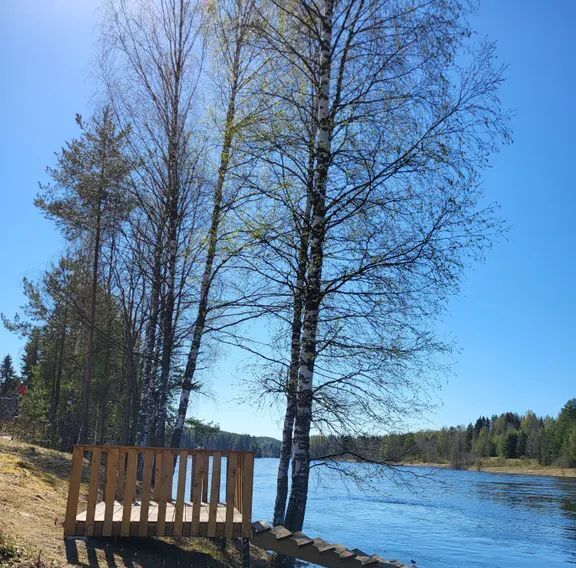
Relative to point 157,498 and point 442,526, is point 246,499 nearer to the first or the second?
point 157,498

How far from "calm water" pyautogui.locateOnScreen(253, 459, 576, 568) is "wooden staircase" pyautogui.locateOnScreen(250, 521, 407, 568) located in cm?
108

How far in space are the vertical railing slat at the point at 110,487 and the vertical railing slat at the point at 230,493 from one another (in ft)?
4.48

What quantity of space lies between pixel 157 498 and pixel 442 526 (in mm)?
21194

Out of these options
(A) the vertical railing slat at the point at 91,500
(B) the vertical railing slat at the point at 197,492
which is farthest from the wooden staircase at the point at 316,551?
(A) the vertical railing slat at the point at 91,500

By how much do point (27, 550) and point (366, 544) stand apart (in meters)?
14.6

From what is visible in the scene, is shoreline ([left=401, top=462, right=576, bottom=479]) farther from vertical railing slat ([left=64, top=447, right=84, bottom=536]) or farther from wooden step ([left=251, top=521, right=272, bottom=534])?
vertical railing slat ([left=64, top=447, right=84, bottom=536])

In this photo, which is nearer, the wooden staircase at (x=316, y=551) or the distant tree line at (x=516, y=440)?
the wooden staircase at (x=316, y=551)

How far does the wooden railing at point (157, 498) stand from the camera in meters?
6.91

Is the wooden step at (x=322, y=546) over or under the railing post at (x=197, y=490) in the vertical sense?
under

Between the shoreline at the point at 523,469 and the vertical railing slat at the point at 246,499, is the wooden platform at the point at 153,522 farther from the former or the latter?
the shoreline at the point at 523,469

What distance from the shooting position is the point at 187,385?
12703mm

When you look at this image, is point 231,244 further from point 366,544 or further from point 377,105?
point 366,544

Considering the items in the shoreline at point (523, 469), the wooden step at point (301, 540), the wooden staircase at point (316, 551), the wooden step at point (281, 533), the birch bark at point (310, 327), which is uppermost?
the birch bark at point (310, 327)

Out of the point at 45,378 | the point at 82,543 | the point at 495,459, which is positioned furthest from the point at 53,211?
the point at 495,459
